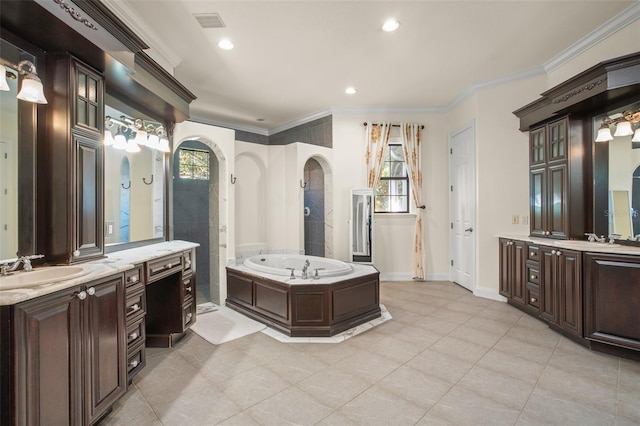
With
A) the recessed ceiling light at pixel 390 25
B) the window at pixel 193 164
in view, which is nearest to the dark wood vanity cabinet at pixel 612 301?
the recessed ceiling light at pixel 390 25

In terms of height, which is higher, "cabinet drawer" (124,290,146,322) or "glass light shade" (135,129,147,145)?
"glass light shade" (135,129,147,145)

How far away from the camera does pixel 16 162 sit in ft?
6.20

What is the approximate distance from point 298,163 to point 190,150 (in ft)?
6.82

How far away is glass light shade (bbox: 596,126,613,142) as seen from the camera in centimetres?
302

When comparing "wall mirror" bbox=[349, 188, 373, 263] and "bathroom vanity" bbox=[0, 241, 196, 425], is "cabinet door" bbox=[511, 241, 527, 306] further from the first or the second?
"bathroom vanity" bbox=[0, 241, 196, 425]

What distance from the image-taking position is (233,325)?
3398 millimetres

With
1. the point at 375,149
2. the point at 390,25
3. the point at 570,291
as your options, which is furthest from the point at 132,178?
the point at 570,291

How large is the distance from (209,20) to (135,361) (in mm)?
2932

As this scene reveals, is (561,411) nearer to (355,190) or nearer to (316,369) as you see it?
(316,369)

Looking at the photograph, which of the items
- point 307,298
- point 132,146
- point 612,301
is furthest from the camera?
point 307,298

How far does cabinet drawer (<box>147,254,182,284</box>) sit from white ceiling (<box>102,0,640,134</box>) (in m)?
2.05

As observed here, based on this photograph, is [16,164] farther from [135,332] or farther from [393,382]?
[393,382]

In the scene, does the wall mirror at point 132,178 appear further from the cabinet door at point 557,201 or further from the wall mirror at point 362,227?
the cabinet door at point 557,201

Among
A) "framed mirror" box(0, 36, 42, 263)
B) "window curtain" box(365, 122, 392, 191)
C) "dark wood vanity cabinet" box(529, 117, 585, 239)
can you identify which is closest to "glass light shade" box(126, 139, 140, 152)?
"framed mirror" box(0, 36, 42, 263)
